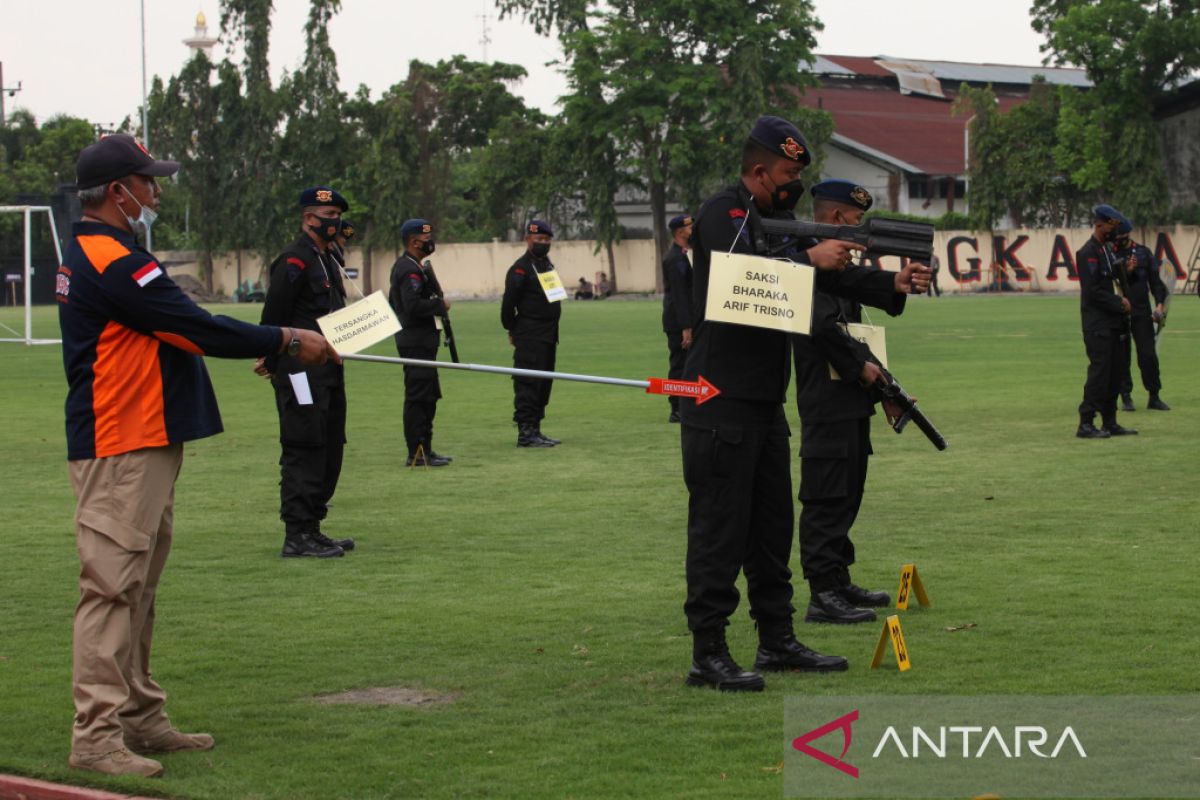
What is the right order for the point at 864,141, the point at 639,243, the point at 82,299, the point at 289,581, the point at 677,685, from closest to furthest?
the point at 82,299
the point at 677,685
the point at 289,581
the point at 639,243
the point at 864,141

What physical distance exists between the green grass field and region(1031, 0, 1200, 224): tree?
47.3 m

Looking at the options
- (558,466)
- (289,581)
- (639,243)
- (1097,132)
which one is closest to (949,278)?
(1097,132)

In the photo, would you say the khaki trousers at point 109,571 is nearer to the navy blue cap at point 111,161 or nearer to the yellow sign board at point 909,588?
the navy blue cap at point 111,161

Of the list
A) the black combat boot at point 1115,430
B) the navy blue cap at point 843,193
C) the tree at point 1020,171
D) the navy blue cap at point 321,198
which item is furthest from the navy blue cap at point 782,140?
the tree at point 1020,171

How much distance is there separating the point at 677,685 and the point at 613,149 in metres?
66.1

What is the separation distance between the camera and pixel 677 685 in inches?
261

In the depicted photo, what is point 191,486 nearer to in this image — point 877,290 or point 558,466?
point 558,466

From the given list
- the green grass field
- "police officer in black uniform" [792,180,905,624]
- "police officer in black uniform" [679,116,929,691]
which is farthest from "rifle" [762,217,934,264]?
the green grass field

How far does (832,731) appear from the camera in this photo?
19.1 ft

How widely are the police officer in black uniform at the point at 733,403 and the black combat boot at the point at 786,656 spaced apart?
10.9 inches

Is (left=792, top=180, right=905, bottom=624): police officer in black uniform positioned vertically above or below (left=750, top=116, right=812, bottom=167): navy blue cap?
below

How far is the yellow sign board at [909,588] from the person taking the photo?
7.76 meters

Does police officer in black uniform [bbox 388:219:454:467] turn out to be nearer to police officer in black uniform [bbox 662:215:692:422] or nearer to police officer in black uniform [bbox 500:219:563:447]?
police officer in black uniform [bbox 500:219:563:447]

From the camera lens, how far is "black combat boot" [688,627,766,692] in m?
6.50
